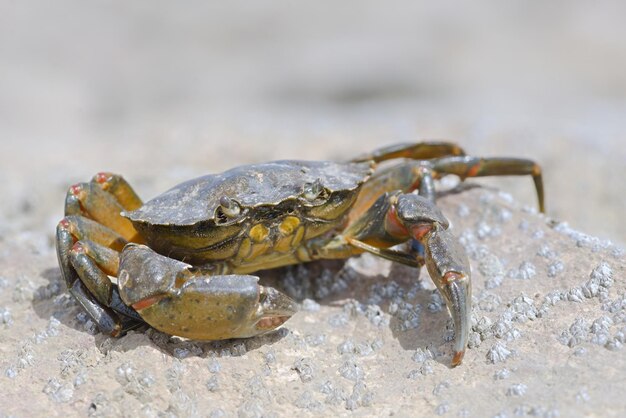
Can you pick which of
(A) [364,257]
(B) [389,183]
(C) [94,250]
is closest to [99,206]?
(C) [94,250]

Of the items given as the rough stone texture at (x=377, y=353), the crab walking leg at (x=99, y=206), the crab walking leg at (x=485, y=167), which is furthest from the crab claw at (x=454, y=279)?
the crab walking leg at (x=99, y=206)

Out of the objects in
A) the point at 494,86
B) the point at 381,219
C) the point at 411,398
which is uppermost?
the point at 381,219

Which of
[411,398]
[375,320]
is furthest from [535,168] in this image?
[411,398]

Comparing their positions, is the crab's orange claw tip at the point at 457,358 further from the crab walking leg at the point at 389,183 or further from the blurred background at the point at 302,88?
the blurred background at the point at 302,88

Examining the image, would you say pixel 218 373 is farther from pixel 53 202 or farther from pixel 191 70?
pixel 191 70

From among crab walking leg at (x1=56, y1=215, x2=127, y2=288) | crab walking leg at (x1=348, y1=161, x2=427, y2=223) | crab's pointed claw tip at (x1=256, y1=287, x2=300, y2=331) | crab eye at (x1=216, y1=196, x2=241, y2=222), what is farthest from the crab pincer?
crab walking leg at (x1=56, y1=215, x2=127, y2=288)

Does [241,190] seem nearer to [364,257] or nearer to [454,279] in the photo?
[364,257]
